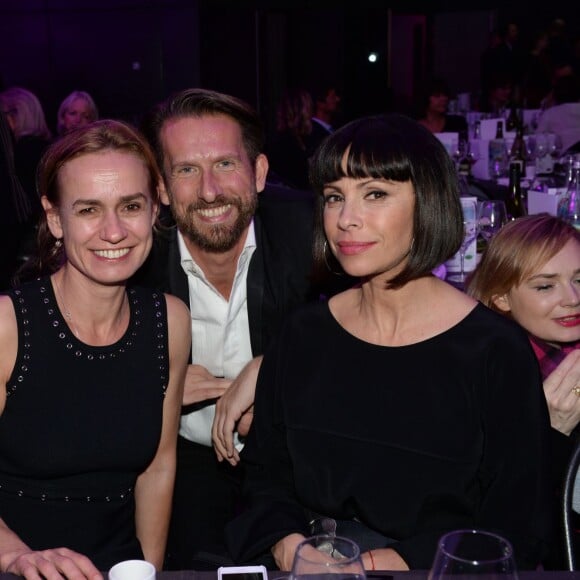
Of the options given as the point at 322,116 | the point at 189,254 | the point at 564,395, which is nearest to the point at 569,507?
the point at 564,395

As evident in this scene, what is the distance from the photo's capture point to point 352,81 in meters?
12.4

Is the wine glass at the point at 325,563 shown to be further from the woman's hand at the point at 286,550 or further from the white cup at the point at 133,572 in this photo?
the woman's hand at the point at 286,550

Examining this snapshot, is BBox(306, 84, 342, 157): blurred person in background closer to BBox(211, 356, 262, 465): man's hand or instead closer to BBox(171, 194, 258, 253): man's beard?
BBox(171, 194, 258, 253): man's beard

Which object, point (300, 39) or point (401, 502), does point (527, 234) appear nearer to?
point (401, 502)

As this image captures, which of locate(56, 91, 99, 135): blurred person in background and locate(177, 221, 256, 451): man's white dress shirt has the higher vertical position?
locate(56, 91, 99, 135): blurred person in background

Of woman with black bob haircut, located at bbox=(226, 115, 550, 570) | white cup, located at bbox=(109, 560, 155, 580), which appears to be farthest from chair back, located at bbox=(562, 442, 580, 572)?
white cup, located at bbox=(109, 560, 155, 580)

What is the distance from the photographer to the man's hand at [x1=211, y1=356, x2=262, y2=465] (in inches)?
85.4

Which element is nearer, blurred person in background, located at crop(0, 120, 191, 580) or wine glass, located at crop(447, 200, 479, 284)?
blurred person in background, located at crop(0, 120, 191, 580)

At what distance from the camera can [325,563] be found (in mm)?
991

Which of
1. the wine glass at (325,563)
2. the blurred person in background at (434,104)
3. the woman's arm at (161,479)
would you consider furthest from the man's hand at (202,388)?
the blurred person in background at (434,104)

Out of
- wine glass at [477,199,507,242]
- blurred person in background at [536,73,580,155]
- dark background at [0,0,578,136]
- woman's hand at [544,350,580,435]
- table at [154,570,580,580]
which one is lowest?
table at [154,570,580,580]

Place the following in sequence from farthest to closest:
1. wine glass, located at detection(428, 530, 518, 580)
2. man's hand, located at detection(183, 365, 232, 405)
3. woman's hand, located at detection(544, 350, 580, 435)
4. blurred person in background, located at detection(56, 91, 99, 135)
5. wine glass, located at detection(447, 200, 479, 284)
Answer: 1. blurred person in background, located at detection(56, 91, 99, 135)
2. wine glass, located at detection(447, 200, 479, 284)
3. man's hand, located at detection(183, 365, 232, 405)
4. woman's hand, located at detection(544, 350, 580, 435)
5. wine glass, located at detection(428, 530, 518, 580)

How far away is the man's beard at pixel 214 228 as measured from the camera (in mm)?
2498

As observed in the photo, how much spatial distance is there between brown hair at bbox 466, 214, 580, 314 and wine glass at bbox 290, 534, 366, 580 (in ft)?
3.99
